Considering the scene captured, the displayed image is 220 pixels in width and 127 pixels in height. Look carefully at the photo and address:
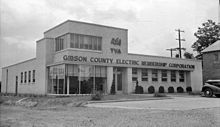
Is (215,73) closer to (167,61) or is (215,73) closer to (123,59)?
(167,61)

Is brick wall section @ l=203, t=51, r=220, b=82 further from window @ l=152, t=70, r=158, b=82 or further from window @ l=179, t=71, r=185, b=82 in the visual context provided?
window @ l=152, t=70, r=158, b=82

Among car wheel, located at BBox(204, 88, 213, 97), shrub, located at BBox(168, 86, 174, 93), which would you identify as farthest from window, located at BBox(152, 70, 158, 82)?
car wheel, located at BBox(204, 88, 213, 97)

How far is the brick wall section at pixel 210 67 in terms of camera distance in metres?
50.9

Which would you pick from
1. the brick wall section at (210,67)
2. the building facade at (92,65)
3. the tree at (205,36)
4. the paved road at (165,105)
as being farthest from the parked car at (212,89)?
the tree at (205,36)

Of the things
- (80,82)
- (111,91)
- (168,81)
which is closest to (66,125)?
(80,82)

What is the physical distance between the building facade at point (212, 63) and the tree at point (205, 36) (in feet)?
37.5

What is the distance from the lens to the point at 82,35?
35.0 metres

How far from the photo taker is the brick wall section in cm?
5094

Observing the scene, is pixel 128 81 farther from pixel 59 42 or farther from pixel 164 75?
pixel 59 42

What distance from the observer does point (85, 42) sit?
35031 mm

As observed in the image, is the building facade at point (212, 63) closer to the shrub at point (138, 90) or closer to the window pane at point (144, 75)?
the window pane at point (144, 75)

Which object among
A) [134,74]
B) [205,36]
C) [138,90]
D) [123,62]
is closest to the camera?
[123,62]

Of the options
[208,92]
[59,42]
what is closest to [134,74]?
[59,42]

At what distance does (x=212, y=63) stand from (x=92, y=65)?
25717mm
